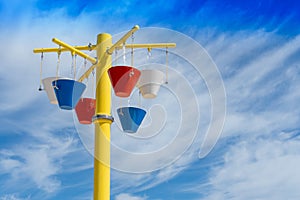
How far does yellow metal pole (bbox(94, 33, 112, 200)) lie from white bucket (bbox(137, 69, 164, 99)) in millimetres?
484

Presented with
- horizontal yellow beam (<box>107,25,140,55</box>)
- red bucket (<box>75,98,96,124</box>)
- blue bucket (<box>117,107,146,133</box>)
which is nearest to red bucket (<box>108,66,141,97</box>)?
blue bucket (<box>117,107,146,133</box>)

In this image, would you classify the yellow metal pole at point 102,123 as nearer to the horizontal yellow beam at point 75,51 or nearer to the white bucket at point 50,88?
the horizontal yellow beam at point 75,51

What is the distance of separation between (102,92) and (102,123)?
0.43 m

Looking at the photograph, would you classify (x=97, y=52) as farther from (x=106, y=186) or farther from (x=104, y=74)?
(x=106, y=186)

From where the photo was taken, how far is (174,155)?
5.16 metres

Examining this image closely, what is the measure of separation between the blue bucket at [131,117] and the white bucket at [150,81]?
0.45 metres

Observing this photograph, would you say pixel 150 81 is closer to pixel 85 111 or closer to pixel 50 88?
pixel 85 111

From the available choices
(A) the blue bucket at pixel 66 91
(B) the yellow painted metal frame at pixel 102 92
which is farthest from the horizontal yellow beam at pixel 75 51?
(A) the blue bucket at pixel 66 91

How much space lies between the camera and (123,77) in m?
5.29

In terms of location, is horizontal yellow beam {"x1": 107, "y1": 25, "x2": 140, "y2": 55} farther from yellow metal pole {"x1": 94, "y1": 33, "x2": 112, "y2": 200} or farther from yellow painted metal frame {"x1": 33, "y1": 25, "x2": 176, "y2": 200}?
yellow metal pole {"x1": 94, "y1": 33, "x2": 112, "y2": 200}

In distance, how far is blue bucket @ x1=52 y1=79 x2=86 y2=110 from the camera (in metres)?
5.43

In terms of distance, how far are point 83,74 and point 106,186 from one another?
64.6 inches

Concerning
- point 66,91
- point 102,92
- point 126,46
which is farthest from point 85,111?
point 126,46

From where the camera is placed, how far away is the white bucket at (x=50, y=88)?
5766 millimetres
